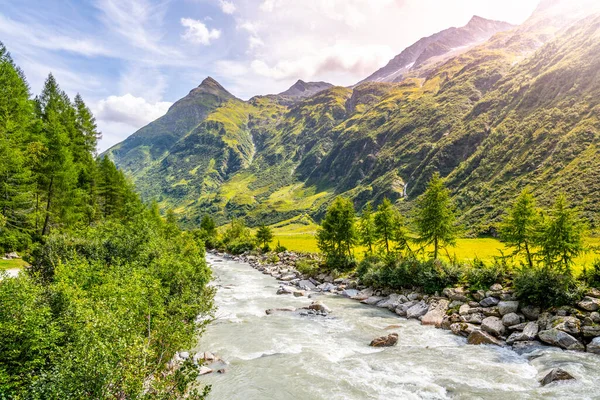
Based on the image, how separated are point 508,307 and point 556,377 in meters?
11.8

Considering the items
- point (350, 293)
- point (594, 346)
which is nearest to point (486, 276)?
point (594, 346)

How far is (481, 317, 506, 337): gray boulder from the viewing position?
26781 mm

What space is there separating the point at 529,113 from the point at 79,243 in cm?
21853

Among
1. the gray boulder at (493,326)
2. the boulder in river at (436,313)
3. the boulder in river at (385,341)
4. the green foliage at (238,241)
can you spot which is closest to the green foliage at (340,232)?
the boulder in river at (436,313)

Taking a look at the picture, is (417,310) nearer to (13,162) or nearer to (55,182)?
(13,162)

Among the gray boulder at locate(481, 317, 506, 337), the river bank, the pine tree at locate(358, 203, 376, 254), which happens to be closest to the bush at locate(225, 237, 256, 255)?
the pine tree at locate(358, 203, 376, 254)

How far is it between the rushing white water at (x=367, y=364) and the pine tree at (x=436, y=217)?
14.1m

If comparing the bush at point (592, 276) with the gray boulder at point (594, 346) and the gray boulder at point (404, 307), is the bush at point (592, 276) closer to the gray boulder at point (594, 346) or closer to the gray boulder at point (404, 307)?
the gray boulder at point (594, 346)

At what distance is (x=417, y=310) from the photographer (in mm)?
34719

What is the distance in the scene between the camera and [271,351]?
24.9 m

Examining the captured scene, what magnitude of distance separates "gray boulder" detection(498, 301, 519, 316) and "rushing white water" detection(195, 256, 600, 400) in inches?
227

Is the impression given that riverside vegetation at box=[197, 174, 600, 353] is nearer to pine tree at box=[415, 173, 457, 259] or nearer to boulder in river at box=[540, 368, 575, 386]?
pine tree at box=[415, 173, 457, 259]

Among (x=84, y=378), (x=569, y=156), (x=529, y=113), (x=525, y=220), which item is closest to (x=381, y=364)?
(x=84, y=378)

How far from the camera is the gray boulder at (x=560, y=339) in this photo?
2288cm
